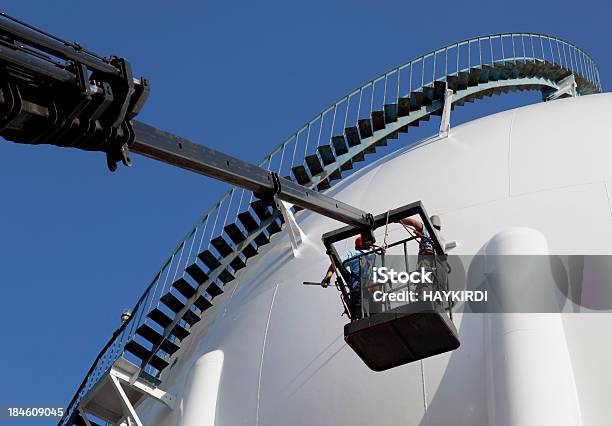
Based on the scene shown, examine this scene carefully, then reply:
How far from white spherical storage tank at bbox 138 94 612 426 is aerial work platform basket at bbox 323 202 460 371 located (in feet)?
1.67

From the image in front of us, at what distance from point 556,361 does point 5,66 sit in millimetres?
5540

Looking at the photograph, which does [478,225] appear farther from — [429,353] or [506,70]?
[506,70]

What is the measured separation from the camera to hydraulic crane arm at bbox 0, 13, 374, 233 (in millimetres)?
7680

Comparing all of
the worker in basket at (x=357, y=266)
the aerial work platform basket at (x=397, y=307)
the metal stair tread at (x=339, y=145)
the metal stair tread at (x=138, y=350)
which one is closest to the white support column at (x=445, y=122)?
the metal stair tread at (x=339, y=145)

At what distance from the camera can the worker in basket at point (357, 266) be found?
10.4m

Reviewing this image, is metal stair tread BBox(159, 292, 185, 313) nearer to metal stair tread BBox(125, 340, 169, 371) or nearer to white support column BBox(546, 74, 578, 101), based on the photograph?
metal stair tread BBox(125, 340, 169, 371)

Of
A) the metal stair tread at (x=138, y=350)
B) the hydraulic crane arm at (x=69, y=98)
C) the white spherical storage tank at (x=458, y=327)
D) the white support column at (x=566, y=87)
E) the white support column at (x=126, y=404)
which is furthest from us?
the white support column at (x=566, y=87)

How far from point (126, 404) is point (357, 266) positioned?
4.33 meters

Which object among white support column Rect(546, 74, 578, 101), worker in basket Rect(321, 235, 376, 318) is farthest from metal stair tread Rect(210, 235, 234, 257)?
white support column Rect(546, 74, 578, 101)

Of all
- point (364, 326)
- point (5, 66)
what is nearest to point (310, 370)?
point (364, 326)

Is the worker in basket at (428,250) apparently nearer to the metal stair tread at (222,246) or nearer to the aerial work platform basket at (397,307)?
the aerial work platform basket at (397,307)

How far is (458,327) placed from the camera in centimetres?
1062

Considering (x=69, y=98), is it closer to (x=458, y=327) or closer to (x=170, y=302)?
(x=458, y=327)

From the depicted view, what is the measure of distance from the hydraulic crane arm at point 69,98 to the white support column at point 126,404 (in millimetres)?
Answer: 5014
